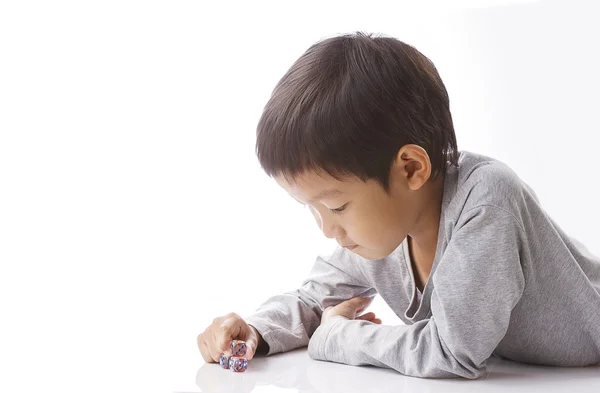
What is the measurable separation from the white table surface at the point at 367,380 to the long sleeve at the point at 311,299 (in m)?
0.09

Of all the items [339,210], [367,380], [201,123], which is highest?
[201,123]

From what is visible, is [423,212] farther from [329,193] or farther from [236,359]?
[236,359]

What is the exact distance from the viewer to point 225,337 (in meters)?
1.19

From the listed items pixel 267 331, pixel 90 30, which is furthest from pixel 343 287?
pixel 90 30

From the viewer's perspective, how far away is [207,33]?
7.11 ft

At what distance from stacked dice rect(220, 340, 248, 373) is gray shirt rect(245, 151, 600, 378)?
7 centimetres

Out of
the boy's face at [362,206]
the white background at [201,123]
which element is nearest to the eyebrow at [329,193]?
the boy's face at [362,206]

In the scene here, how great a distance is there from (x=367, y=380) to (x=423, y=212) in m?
A: 0.24

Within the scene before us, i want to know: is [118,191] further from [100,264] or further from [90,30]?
[90,30]

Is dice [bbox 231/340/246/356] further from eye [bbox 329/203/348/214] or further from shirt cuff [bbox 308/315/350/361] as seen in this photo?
eye [bbox 329/203/348/214]

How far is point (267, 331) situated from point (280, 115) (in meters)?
0.36

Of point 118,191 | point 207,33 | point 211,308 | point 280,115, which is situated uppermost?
point 207,33

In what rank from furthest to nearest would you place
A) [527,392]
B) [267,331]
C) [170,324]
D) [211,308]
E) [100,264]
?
[100,264]
[211,308]
[170,324]
[267,331]
[527,392]

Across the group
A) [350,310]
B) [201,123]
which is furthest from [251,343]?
[201,123]
